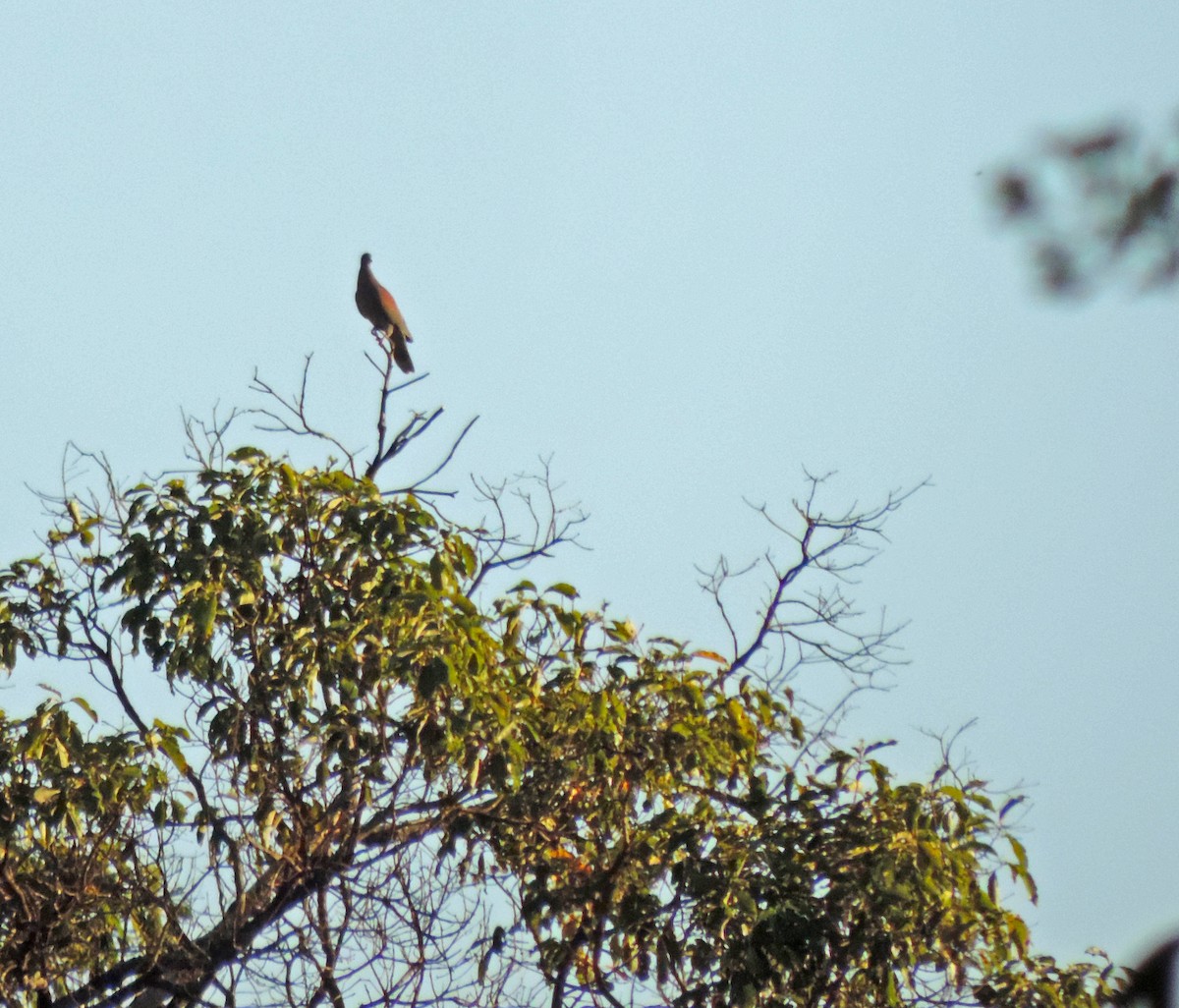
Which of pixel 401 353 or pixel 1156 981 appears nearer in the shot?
pixel 1156 981

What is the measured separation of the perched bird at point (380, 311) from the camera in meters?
10.2

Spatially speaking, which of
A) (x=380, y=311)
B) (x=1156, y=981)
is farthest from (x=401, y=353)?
(x=1156, y=981)

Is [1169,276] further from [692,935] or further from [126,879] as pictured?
[126,879]

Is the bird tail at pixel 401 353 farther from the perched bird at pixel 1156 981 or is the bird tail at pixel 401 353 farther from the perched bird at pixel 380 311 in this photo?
the perched bird at pixel 1156 981

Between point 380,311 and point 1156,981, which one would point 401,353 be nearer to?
point 380,311

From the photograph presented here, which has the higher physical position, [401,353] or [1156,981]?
[401,353]

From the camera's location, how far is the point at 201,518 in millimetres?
4793

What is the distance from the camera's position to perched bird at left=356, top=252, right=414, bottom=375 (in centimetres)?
1016

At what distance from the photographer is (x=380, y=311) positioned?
401 inches

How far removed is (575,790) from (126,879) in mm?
1401

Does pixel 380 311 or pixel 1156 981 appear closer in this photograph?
pixel 1156 981

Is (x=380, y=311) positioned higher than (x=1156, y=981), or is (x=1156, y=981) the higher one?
(x=380, y=311)

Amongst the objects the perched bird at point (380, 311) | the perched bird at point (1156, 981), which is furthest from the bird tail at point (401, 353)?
the perched bird at point (1156, 981)

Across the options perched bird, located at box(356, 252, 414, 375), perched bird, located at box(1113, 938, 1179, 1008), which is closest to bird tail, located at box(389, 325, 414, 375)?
perched bird, located at box(356, 252, 414, 375)
